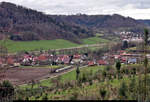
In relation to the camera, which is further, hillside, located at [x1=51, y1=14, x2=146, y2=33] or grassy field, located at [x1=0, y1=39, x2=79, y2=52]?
hillside, located at [x1=51, y1=14, x2=146, y2=33]

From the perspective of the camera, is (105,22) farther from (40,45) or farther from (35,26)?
(40,45)

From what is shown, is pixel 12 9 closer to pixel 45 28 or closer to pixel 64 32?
pixel 45 28

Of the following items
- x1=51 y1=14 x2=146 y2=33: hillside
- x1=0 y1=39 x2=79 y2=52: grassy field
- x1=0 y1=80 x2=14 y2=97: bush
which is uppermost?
x1=51 y1=14 x2=146 y2=33: hillside

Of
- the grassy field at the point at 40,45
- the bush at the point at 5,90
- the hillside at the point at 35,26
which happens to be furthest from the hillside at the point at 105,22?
the bush at the point at 5,90

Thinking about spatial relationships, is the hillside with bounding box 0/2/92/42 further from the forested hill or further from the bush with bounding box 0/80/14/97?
the bush with bounding box 0/80/14/97

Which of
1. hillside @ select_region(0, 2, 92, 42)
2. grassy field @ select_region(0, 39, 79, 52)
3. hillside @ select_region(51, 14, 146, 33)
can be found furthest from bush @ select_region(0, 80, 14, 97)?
hillside @ select_region(51, 14, 146, 33)

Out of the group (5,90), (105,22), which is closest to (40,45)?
(5,90)

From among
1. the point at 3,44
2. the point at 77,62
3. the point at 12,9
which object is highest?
the point at 12,9

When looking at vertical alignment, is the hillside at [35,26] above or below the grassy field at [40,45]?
above

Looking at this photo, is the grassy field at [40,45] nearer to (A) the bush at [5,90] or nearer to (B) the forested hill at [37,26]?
(B) the forested hill at [37,26]

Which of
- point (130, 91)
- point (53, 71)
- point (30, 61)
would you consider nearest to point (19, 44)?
point (30, 61)

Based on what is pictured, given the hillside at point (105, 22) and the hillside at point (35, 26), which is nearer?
the hillside at point (35, 26)
